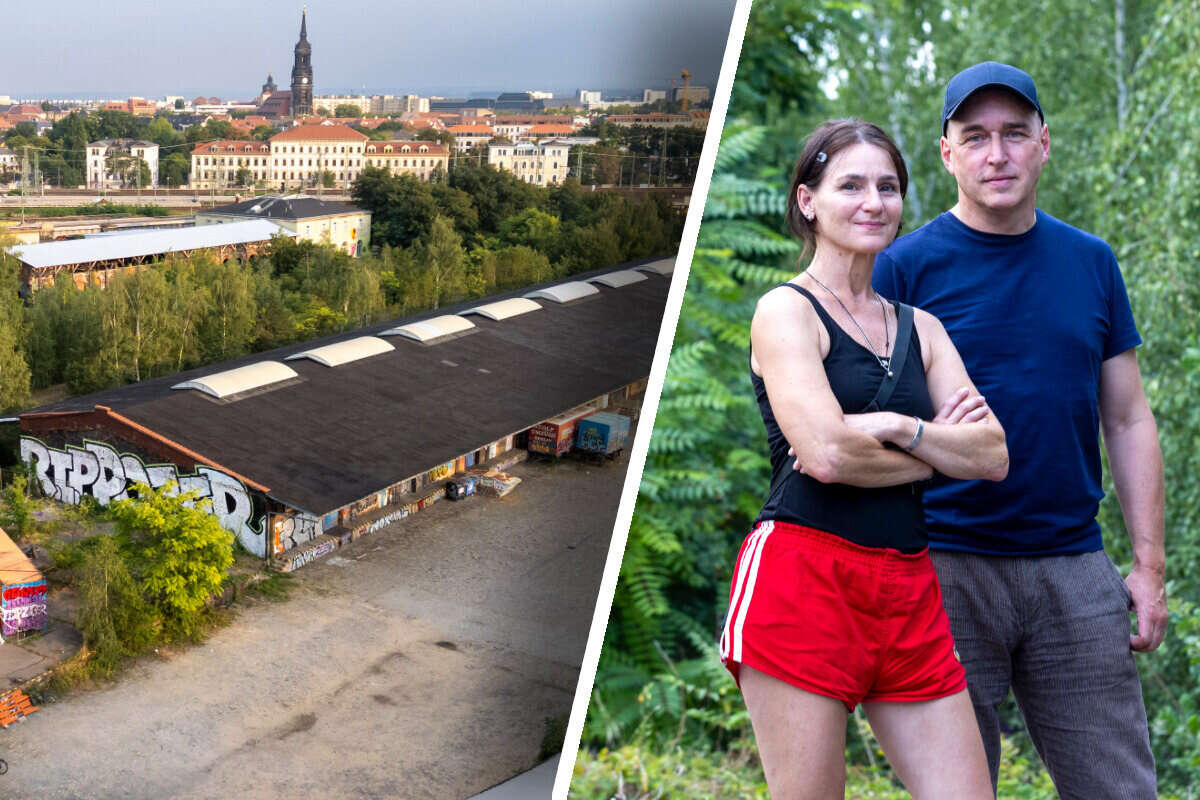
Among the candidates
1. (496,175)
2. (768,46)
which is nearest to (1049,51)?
(768,46)

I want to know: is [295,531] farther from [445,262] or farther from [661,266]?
[661,266]

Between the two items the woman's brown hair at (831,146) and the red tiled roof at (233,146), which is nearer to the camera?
the woman's brown hair at (831,146)

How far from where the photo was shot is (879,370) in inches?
39.4

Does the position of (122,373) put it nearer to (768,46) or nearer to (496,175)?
(496,175)

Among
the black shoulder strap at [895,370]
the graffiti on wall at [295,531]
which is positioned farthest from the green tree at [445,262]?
the black shoulder strap at [895,370]

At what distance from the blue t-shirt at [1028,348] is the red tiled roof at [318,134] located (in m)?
0.93

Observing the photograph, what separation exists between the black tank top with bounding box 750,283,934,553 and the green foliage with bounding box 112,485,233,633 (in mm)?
870

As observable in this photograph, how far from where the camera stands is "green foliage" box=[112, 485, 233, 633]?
148 cm

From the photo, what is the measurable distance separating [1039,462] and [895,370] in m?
0.23

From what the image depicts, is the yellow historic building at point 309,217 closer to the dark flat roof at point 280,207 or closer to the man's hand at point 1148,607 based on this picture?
the dark flat roof at point 280,207

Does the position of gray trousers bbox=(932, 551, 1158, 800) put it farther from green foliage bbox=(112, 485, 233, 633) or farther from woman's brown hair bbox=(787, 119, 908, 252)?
green foliage bbox=(112, 485, 233, 633)

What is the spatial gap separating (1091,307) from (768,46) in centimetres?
312

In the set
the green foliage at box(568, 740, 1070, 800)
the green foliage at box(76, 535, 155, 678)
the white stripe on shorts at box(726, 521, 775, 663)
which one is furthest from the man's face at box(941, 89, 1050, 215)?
the green foliage at box(568, 740, 1070, 800)

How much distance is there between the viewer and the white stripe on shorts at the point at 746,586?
3.27 ft
